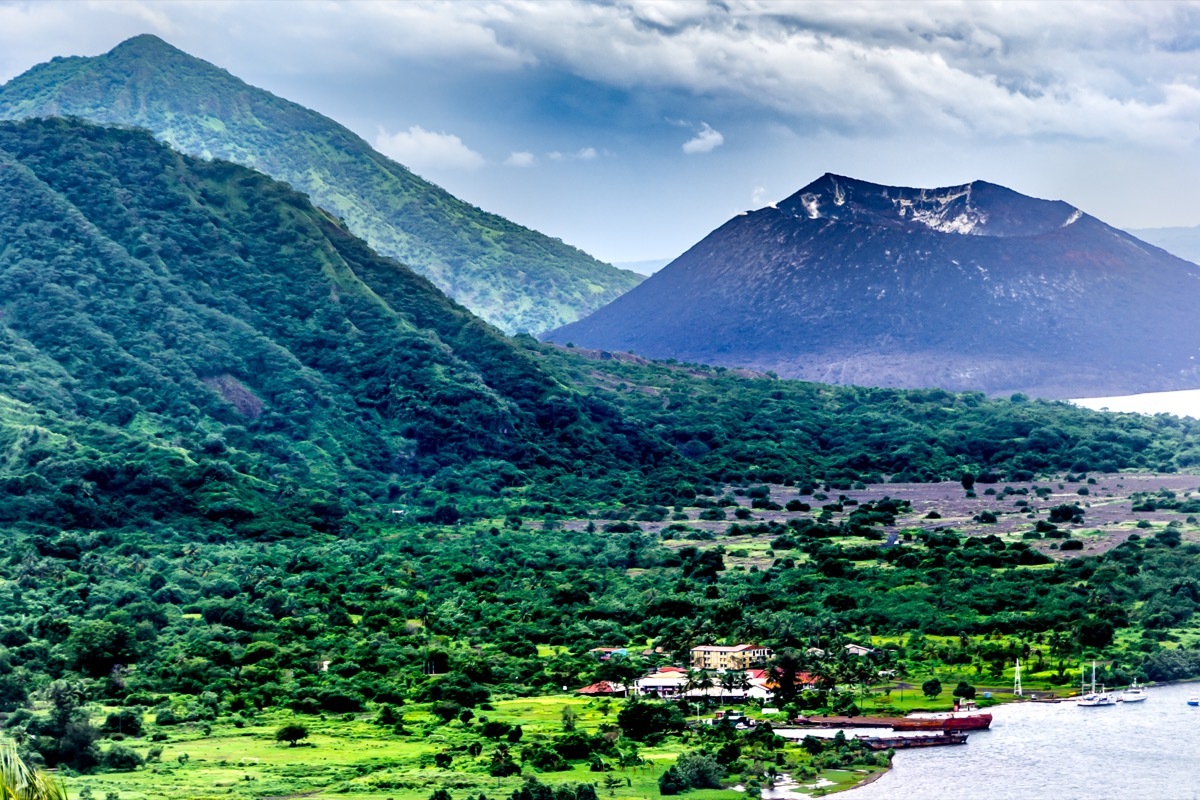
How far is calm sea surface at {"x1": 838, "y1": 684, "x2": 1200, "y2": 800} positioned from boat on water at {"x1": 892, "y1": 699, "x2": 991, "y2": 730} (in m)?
0.51

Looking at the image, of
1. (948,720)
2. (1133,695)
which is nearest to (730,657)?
(948,720)

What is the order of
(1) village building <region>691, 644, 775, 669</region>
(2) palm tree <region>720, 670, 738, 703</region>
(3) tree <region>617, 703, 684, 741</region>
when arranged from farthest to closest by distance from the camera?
1. (1) village building <region>691, 644, 775, 669</region>
2. (2) palm tree <region>720, 670, 738, 703</region>
3. (3) tree <region>617, 703, 684, 741</region>

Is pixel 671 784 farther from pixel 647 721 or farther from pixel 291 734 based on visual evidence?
pixel 291 734

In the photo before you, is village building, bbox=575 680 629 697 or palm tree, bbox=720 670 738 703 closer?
palm tree, bbox=720 670 738 703

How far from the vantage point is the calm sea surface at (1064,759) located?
51812 mm

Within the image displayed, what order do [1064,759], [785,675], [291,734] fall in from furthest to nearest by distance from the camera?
1. [785,675]
2. [291,734]
3. [1064,759]

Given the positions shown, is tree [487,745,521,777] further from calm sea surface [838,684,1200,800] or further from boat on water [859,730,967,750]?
boat on water [859,730,967,750]

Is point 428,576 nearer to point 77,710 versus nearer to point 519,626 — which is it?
point 519,626

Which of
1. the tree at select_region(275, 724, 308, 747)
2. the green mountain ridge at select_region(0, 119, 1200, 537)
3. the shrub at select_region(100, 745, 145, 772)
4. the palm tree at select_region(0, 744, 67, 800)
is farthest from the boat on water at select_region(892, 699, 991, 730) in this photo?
the green mountain ridge at select_region(0, 119, 1200, 537)

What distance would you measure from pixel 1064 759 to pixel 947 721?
18.1 feet

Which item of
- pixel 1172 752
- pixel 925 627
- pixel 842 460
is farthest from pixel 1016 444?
pixel 1172 752

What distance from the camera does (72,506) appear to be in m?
100

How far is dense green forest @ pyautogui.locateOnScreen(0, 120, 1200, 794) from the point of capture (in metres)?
70.1

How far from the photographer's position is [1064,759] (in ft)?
182
